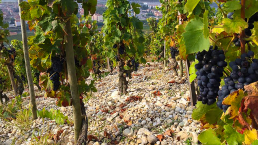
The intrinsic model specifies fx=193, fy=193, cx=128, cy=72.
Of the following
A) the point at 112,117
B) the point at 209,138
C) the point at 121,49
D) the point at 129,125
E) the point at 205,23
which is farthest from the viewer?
the point at 121,49

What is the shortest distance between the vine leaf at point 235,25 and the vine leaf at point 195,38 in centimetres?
14

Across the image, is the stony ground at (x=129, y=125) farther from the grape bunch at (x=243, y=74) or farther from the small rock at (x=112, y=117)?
the grape bunch at (x=243, y=74)

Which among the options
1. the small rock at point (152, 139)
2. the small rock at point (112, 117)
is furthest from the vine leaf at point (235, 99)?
the small rock at point (112, 117)

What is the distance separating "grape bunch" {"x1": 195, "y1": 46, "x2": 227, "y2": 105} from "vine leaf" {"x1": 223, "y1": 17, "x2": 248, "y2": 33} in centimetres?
21

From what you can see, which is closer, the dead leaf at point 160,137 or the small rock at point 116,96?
the dead leaf at point 160,137

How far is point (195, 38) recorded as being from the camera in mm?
1228

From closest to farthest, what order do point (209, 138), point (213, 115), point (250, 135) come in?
1. point (250, 135)
2. point (209, 138)
3. point (213, 115)

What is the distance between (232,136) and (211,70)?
49 cm

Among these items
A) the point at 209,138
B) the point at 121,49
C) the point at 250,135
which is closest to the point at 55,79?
the point at 209,138

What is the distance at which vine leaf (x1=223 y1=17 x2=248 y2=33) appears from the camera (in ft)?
3.75

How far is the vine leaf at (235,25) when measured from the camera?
1144 millimetres

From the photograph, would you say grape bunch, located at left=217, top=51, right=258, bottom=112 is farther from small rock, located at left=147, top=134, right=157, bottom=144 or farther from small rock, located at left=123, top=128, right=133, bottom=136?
small rock, located at left=123, top=128, right=133, bottom=136

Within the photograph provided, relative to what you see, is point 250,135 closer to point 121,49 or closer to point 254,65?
point 254,65

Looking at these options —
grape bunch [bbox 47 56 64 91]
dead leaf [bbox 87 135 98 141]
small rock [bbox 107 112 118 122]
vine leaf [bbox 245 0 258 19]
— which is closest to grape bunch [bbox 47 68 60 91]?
grape bunch [bbox 47 56 64 91]
